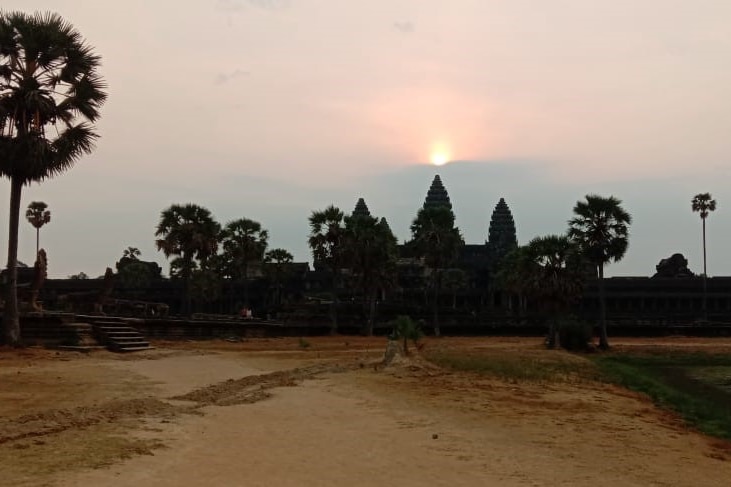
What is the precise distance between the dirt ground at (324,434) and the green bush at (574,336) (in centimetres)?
2554

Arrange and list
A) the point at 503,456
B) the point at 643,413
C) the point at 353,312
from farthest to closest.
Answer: the point at 353,312
the point at 643,413
the point at 503,456

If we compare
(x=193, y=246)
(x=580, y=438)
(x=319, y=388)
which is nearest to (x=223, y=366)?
(x=319, y=388)

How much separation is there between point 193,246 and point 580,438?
4486cm

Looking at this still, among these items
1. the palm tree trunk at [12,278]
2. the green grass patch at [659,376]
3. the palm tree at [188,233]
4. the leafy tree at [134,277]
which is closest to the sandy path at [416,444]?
the green grass patch at [659,376]

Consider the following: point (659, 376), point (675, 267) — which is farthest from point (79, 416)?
point (675, 267)

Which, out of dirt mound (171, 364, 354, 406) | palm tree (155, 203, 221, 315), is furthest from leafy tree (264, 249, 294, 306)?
dirt mound (171, 364, 354, 406)

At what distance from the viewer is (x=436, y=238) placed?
6350 cm

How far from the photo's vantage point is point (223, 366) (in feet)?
72.0

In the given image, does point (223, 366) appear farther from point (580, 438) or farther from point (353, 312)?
point (353, 312)

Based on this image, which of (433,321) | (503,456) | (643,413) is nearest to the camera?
(503,456)

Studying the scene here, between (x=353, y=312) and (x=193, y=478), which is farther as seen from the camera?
(x=353, y=312)

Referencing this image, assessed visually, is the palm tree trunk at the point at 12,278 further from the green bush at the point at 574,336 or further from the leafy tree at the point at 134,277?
the leafy tree at the point at 134,277

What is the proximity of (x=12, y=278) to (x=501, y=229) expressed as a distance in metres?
111

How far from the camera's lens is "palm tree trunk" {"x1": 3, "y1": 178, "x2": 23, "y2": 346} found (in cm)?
2383
